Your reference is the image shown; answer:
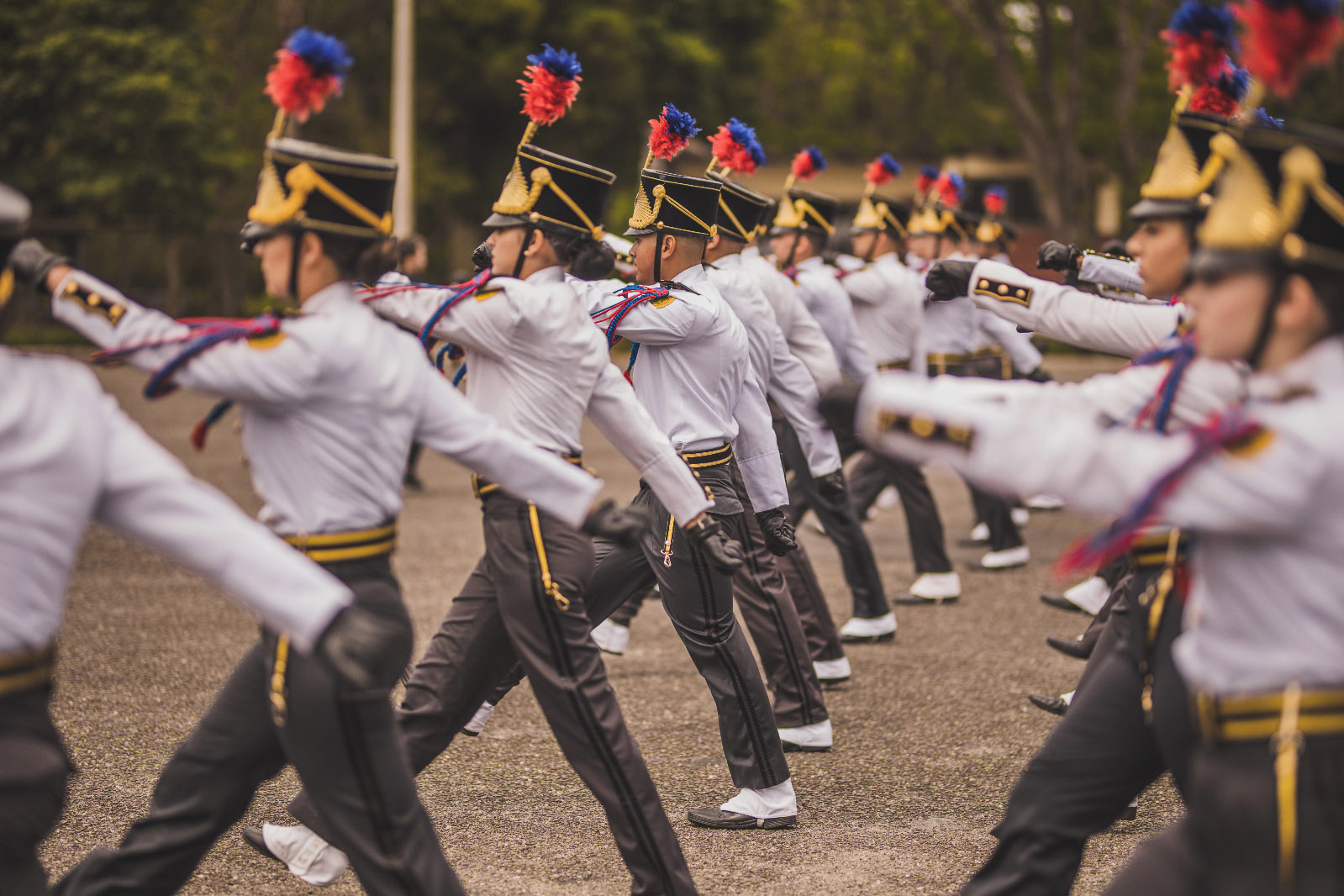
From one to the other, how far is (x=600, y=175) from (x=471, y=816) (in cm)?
212

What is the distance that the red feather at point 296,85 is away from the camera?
10.9ft

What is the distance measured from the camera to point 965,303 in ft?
32.9

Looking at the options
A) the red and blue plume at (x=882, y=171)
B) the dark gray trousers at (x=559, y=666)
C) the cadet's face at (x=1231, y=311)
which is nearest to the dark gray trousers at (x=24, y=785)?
the dark gray trousers at (x=559, y=666)

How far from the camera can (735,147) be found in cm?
627

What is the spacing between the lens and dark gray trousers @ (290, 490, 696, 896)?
12.6 ft

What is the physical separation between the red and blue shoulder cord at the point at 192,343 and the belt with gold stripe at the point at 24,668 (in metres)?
0.60

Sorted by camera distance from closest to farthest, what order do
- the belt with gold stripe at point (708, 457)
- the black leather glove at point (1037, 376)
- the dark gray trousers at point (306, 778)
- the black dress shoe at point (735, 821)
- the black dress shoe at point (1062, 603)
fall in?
the dark gray trousers at point (306, 778), the black dress shoe at point (735, 821), the belt with gold stripe at point (708, 457), the black dress shoe at point (1062, 603), the black leather glove at point (1037, 376)

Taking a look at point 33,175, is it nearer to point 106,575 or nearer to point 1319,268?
point 106,575

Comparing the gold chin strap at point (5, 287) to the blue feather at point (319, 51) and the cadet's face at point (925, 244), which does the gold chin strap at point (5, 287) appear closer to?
the blue feather at point (319, 51)

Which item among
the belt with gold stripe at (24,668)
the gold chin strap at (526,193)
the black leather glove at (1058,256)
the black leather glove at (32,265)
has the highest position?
the gold chin strap at (526,193)

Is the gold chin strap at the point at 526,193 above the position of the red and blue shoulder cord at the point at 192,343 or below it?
above

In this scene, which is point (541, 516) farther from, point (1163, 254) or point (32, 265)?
point (1163, 254)

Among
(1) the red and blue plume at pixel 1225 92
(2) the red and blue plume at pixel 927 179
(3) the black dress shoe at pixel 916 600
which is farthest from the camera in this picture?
(2) the red and blue plume at pixel 927 179

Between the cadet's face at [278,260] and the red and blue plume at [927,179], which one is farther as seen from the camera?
the red and blue plume at [927,179]
